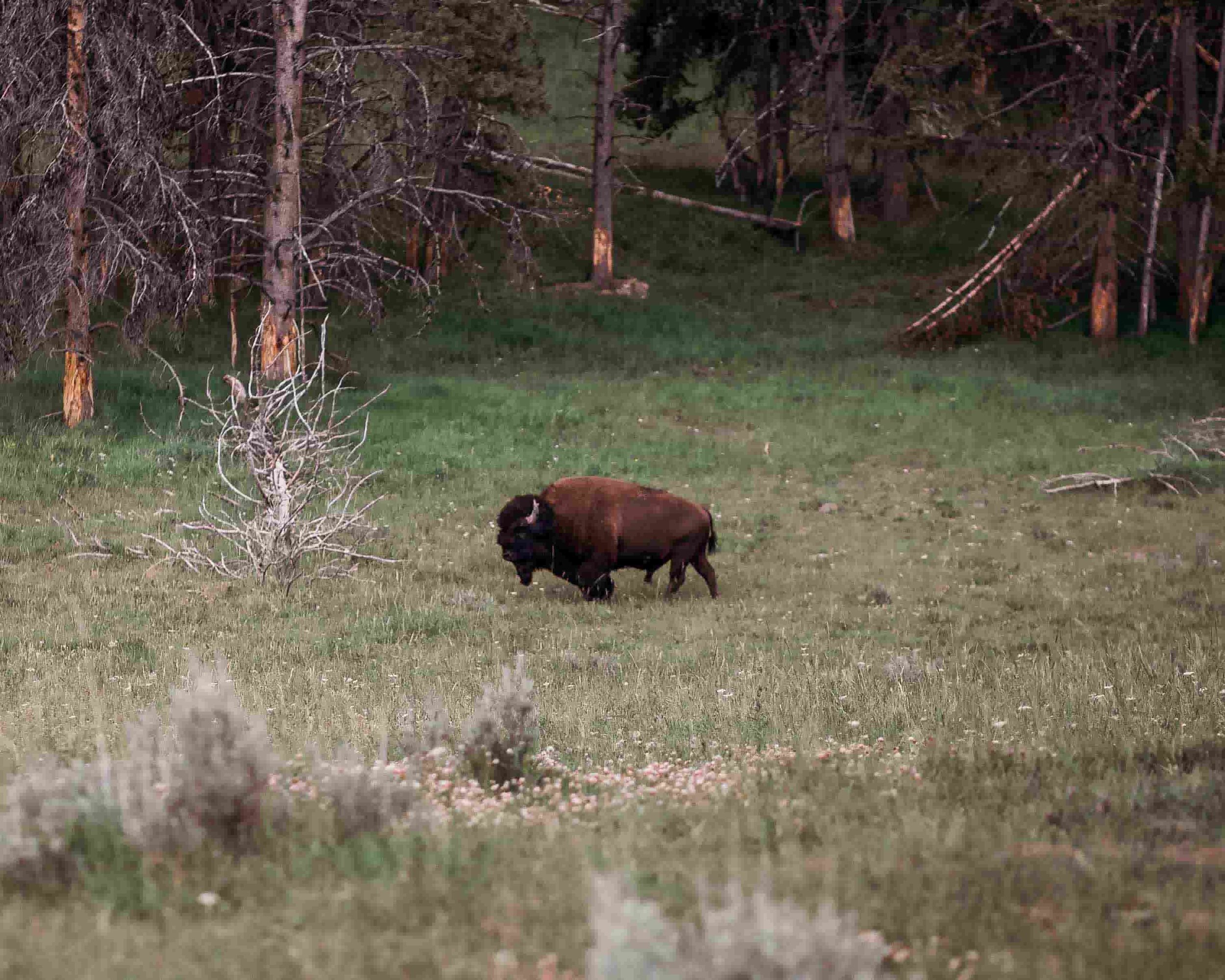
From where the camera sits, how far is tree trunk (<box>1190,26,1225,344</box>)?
28.5m

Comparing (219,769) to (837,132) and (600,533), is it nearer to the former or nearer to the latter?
(600,533)

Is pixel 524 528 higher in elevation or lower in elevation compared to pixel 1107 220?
lower

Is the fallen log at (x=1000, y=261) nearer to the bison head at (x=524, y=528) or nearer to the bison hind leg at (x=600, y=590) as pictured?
the bison hind leg at (x=600, y=590)

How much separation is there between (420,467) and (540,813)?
14.4m

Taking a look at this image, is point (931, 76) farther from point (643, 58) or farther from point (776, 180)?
point (776, 180)

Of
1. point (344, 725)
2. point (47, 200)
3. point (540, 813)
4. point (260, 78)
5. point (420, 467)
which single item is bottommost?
point (420, 467)

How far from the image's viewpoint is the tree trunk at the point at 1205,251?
28.5m

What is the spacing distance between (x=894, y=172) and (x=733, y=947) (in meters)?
43.9

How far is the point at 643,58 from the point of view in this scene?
42.0m

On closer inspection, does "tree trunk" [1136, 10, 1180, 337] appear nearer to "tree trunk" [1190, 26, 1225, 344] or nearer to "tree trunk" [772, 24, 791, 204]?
"tree trunk" [1190, 26, 1225, 344]

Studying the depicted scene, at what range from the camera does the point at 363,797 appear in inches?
179

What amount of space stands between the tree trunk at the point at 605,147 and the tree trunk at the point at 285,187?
13887 mm

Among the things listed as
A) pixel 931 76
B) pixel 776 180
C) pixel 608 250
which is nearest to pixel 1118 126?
pixel 931 76

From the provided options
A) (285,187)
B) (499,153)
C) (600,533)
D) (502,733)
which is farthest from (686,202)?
(502,733)
